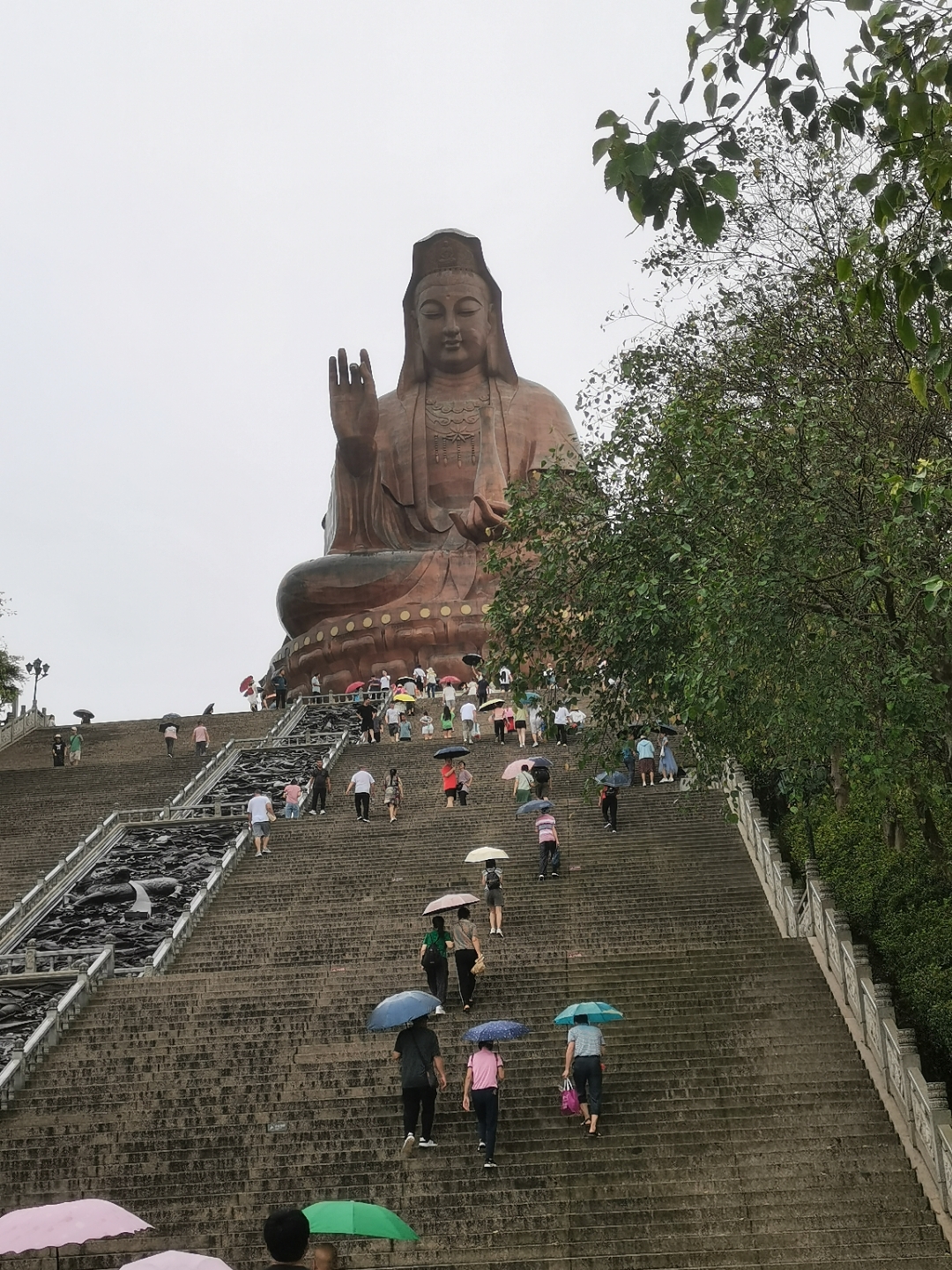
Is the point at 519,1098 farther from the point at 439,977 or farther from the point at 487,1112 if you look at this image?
the point at 439,977

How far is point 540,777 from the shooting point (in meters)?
18.5

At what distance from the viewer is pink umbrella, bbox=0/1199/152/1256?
6770mm

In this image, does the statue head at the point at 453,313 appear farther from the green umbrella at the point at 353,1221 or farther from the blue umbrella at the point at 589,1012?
the green umbrella at the point at 353,1221

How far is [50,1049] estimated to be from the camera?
12117 millimetres

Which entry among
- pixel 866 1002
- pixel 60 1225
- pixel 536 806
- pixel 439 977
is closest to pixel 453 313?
pixel 536 806

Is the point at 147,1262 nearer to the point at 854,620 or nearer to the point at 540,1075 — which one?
the point at 540,1075

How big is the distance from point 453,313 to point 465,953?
25062 millimetres

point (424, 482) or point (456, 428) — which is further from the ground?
point (456, 428)

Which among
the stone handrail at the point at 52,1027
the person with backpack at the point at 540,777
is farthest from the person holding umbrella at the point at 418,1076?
the person with backpack at the point at 540,777

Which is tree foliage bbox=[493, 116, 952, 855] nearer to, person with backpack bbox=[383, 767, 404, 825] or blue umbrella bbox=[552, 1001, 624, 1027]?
blue umbrella bbox=[552, 1001, 624, 1027]

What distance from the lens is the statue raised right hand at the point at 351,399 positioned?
1260 inches

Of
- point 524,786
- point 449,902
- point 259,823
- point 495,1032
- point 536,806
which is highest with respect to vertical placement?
point 524,786

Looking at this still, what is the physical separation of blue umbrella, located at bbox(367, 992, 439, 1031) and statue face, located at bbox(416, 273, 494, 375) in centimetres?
Answer: 2650

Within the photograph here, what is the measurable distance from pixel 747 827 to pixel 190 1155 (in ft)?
24.6
